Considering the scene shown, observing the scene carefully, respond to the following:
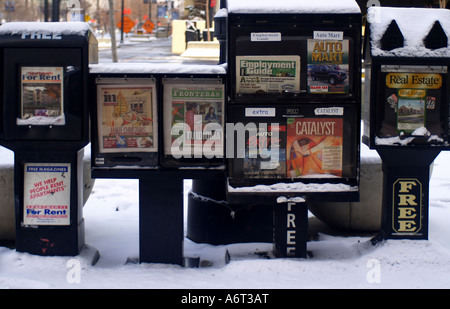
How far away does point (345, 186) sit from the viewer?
4324 millimetres

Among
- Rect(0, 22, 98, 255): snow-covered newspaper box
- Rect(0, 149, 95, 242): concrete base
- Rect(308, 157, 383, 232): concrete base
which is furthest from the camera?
Rect(308, 157, 383, 232): concrete base

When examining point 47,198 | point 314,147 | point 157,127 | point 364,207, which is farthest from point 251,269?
point 47,198

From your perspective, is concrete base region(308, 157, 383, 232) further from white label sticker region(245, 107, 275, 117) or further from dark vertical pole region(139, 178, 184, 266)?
dark vertical pole region(139, 178, 184, 266)

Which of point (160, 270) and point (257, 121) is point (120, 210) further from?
point (257, 121)

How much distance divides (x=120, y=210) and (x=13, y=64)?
2525 mm

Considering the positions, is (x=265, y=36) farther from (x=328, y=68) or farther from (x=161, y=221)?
(x=161, y=221)

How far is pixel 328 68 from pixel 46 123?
2.23 m

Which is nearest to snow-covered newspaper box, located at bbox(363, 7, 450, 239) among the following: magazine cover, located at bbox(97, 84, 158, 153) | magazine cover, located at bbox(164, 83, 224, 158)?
magazine cover, located at bbox(164, 83, 224, 158)

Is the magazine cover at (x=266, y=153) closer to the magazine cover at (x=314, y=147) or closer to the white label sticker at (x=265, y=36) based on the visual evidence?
the magazine cover at (x=314, y=147)

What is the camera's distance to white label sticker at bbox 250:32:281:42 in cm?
414

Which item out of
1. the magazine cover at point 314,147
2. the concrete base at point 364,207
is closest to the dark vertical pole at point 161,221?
the magazine cover at point 314,147

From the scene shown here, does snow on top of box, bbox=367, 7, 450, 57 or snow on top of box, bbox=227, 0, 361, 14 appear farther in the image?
snow on top of box, bbox=367, 7, 450, 57
